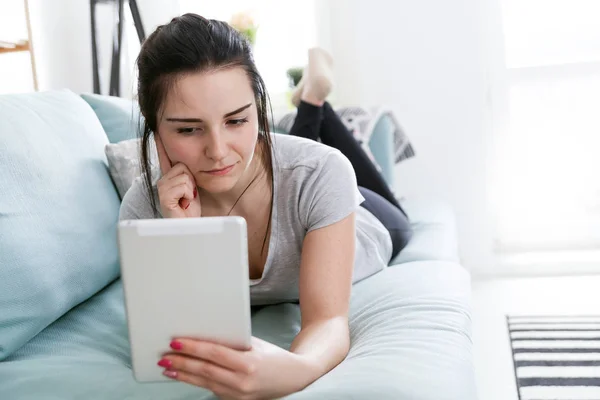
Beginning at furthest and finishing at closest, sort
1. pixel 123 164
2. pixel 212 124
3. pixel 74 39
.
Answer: pixel 74 39
pixel 123 164
pixel 212 124

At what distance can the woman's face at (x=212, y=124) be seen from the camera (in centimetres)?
116

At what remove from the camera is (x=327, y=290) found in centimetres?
124

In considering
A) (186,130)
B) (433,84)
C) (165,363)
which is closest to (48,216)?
(186,130)

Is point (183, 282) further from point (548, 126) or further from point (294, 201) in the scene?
point (548, 126)

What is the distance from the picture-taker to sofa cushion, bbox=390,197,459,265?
1.94 meters

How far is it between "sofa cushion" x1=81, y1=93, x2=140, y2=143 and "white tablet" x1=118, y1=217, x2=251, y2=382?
1.31 metres

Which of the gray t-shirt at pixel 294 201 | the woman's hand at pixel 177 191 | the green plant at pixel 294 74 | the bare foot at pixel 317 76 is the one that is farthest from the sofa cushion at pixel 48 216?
the green plant at pixel 294 74

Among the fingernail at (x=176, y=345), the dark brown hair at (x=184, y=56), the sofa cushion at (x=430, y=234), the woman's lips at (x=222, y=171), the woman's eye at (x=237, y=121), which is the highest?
the dark brown hair at (x=184, y=56)

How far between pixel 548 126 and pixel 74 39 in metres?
2.44

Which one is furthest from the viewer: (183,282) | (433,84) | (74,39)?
(74,39)

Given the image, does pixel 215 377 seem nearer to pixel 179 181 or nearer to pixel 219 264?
pixel 219 264

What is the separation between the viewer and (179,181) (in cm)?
127

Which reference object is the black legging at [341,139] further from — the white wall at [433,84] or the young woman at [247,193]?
the white wall at [433,84]

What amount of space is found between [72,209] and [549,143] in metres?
2.75
